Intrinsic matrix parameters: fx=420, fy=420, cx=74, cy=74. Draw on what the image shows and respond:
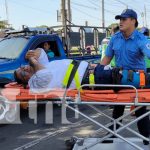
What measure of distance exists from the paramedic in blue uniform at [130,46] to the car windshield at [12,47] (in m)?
3.97

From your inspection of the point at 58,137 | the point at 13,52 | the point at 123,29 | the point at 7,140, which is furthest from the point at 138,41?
the point at 13,52

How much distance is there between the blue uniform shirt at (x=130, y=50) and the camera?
507 centimetres

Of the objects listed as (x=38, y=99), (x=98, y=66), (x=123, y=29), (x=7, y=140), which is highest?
(x=123, y=29)

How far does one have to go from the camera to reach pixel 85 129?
7324mm

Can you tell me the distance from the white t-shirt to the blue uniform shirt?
593 mm

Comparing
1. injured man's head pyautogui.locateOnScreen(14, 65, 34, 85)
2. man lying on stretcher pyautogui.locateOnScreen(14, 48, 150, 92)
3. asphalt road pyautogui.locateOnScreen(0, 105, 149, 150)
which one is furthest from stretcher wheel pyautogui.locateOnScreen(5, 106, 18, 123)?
man lying on stretcher pyautogui.locateOnScreen(14, 48, 150, 92)

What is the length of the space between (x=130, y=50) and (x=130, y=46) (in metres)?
0.05

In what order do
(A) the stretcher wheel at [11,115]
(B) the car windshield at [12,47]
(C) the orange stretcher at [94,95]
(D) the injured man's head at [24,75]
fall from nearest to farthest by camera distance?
(C) the orange stretcher at [94,95] < (D) the injured man's head at [24,75] < (A) the stretcher wheel at [11,115] < (B) the car windshield at [12,47]

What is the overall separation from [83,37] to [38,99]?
28.5 ft

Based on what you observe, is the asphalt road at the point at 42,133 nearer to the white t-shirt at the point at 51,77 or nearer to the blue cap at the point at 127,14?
the white t-shirt at the point at 51,77

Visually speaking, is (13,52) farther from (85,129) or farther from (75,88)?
(75,88)

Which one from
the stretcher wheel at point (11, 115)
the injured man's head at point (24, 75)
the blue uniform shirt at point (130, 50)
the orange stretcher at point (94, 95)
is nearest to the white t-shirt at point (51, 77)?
the orange stretcher at point (94, 95)

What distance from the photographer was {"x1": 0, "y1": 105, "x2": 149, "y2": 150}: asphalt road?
250 inches

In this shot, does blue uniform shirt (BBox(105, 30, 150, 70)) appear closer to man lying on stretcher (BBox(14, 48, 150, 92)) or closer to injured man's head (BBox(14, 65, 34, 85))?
man lying on stretcher (BBox(14, 48, 150, 92))
